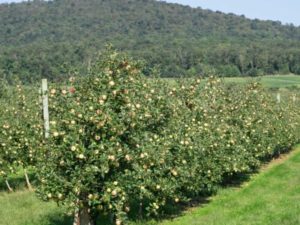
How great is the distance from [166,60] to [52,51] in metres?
20.3

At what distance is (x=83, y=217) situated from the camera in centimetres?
1162

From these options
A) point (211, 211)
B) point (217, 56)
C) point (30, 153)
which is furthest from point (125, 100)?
point (217, 56)

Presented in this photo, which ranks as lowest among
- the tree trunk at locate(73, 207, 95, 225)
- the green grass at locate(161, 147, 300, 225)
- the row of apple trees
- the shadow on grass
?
the green grass at locate(161, 147, 300, 225)

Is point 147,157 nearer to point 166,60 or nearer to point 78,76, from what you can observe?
point 78,76

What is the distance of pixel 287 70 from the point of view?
10281 centimetres

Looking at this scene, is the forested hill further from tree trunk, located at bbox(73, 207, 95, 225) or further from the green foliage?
tree trunk, located at bbox(73, 207, 95, 225)

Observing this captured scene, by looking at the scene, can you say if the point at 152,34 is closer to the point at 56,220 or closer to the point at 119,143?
the point at 56,220

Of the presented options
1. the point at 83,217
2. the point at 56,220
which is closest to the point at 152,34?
the point at 56,220

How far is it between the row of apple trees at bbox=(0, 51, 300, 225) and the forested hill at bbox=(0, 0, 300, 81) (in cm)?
6599

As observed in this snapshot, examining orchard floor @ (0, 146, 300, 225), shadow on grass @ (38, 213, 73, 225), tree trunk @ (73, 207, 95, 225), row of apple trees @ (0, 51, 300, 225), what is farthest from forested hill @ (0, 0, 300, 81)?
tree trunk @ (73, 207, 95, 225)

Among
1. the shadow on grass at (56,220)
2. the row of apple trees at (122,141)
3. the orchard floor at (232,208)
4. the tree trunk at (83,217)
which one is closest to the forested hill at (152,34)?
the orchard floor at (232,208)

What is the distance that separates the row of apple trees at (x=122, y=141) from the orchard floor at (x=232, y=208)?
69cm

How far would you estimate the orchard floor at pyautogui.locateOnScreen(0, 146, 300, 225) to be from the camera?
13.8 m

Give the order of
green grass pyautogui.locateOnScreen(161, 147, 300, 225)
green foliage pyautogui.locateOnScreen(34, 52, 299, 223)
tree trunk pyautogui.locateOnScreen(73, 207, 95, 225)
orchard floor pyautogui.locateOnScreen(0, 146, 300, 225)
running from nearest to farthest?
green foliage pyautogui.locateOnScreen(34, 52, 299, 223) → tree trunk pyautogui.locateOnScreen(73, 207, 95, 225) → green grass pyautogui.locateOnScreen(161, 147, 300, 225) → orchard floor pyautogui.locateOnScreen(0, 146, 300, 225)
